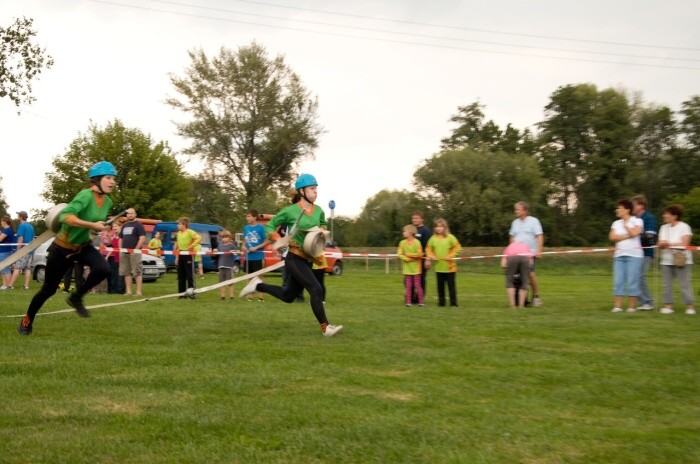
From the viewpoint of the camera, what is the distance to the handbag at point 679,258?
14656 mm

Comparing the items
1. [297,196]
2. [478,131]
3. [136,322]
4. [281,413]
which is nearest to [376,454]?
[281,413]

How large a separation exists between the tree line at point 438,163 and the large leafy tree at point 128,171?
0.27ft

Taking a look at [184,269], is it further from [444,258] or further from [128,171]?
[128,171]

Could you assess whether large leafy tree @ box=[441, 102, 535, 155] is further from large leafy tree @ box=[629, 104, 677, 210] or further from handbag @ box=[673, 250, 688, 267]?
handbag @ box=[673, 250, 688, 267]

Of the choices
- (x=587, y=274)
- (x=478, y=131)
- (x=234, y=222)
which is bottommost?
(x=587, y=274)

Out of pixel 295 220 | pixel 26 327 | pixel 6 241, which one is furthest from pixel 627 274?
pixel 6 241

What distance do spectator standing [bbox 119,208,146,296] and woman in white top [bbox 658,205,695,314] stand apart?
37.6 feet

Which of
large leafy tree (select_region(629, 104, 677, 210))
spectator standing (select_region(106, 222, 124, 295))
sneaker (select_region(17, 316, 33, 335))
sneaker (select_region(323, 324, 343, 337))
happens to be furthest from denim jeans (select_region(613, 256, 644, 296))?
large leafy tree (select_region(629, 104, 677, 210))

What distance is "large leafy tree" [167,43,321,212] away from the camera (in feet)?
208

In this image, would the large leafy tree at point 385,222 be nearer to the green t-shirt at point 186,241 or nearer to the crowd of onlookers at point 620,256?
the green t-shirt at point 186,241

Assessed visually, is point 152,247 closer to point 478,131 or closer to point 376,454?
point 376,454

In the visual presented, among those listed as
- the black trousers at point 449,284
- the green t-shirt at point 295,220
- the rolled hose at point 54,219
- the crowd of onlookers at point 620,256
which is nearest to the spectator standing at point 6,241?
the crowd of onlookers at point 620,256

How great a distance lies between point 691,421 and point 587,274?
38050mm

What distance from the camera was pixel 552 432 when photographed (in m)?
5.33
